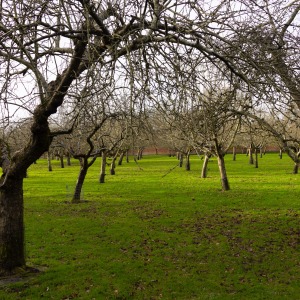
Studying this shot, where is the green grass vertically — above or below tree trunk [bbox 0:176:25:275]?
below

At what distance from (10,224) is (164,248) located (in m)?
4.11

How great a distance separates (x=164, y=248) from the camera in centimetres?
937

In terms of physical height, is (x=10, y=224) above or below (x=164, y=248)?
above

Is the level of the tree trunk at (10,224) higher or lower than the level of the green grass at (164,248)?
higher

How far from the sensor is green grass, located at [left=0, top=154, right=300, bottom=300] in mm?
6781

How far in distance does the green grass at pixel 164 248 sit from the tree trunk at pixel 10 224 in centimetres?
51

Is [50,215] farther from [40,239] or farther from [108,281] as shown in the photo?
[108,281]

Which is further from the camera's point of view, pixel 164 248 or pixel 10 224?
pixel 164 248

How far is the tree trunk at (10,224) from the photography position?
6762 mm

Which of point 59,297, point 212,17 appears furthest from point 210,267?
point 212,17

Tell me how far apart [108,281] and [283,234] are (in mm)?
5903

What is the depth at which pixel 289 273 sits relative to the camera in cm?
752

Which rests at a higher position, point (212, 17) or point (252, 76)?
point (212, 17)

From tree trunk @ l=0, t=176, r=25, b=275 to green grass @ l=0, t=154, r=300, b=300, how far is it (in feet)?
1.67
